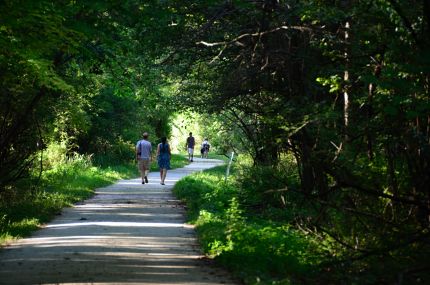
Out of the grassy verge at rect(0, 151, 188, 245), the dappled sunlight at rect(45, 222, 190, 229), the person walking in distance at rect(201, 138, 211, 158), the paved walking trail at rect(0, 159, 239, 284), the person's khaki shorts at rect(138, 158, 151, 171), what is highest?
the person walking in distance at rect(201, 138, 211, 158)

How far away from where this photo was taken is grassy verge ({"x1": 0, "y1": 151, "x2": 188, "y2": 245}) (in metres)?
12.7

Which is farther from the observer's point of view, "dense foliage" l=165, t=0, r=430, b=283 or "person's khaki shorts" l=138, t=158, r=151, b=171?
"person's khaki shorts" l=138, t=158, r=151, b=171

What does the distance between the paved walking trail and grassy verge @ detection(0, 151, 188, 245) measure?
0.36 meters

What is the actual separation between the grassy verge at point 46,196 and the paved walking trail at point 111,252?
0.36m

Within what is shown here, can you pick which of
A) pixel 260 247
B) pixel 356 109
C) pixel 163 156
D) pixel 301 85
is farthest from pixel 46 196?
pixel 356 109

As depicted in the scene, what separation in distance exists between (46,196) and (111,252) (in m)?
7.67

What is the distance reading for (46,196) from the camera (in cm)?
1720

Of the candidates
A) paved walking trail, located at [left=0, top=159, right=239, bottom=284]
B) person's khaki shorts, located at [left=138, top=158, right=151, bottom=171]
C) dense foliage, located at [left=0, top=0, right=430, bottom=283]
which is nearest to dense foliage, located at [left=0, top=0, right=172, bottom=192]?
dense foliage, located at [left=0, top=0, right=430, bottom=283]

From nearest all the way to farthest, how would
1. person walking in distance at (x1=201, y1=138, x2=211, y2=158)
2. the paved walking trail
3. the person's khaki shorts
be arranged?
1. the paved walking trail
2. the person's khaki shorts
3. person walking in distance at (x1=201, y1=138, x2=211, y2=158)

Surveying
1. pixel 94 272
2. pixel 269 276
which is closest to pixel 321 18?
pixel 269 276

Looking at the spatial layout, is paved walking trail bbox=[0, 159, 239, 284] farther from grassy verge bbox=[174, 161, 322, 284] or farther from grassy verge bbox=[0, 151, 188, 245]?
grassy verge bbox=[0, 151, 188, 245]

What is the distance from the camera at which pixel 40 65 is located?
10.6 metres

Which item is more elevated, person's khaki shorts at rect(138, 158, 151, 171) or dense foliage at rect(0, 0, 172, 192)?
dense foliage at rect(0, 0, 172, 192)

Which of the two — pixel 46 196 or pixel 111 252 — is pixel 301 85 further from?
pixel 46 196
